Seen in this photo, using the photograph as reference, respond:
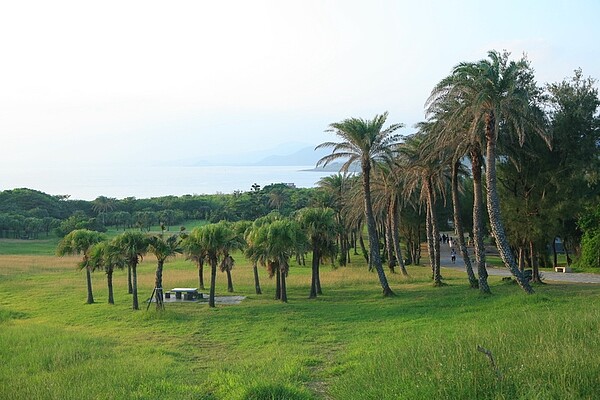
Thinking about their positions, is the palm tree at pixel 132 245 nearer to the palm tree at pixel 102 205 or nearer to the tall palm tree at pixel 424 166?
the tall palm tree at pixel 424 166

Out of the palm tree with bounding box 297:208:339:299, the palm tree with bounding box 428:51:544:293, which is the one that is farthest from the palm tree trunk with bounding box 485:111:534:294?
the palm tree with bounding box 297:208:339:299

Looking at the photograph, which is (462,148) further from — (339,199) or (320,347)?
(339,199)

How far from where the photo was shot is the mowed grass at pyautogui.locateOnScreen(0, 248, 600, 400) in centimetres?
926

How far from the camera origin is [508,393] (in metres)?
8.34

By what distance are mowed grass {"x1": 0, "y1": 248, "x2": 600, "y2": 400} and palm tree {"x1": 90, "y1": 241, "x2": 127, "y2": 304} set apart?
2174 mm

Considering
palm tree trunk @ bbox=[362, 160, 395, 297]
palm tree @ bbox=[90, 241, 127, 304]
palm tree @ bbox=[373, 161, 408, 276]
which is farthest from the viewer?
palm tree @ bbox=[373, 161, 408, 276]

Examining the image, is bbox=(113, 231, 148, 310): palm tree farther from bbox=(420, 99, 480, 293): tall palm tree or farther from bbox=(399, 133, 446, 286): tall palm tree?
bbox=(420, 99, 480, 293): tall palm tree

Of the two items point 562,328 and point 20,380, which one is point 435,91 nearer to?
point 562,328

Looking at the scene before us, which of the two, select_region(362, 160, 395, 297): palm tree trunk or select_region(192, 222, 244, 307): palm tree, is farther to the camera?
select_region(192, 222, 244, 307): palm tree

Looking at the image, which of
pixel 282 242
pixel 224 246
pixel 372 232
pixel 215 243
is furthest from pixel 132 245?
pixel 372 232

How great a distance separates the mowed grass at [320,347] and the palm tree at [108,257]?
2.17 meters

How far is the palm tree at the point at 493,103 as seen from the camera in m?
23.0

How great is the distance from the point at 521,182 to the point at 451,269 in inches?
628

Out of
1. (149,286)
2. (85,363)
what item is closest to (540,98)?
(85,363)
